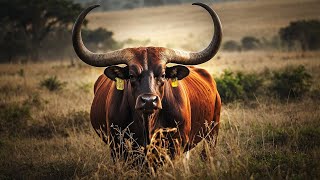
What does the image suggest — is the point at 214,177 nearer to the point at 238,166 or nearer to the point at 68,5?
the point at 238,166

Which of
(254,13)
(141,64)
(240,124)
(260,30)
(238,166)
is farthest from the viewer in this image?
(254,13)

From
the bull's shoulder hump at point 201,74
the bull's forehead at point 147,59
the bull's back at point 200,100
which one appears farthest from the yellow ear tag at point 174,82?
the bull's shoulder hump at point 201,74

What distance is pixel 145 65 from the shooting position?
17.4 ft

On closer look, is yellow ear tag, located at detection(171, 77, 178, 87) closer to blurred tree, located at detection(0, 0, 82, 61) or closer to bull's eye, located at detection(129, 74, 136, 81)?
bull's eye, located at detection(129, 74, 136, 81)

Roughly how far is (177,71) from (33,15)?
115ft

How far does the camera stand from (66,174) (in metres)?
6.64

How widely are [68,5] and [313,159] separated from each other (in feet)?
121

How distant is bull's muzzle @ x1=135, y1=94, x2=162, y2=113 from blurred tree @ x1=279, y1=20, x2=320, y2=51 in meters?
33.4

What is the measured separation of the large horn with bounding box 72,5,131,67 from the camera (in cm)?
561

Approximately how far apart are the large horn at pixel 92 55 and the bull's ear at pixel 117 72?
4.5 inches

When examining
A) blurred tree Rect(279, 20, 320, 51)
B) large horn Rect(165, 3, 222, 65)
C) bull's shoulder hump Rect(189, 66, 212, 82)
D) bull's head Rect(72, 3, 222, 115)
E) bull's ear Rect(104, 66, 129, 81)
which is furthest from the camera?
blurred tree Rect(279, 20, 320, 51)

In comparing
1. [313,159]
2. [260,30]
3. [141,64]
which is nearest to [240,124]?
[313,159]

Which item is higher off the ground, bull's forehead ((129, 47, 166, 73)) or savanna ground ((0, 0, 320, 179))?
bull's forehead ((129, 47, 166, 73))

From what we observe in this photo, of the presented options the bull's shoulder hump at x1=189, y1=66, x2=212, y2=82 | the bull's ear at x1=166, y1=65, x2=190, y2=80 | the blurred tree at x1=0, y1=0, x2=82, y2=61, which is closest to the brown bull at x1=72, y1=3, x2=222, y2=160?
the bull's ear at x1=166, y1=65, x2=190, y2=80
